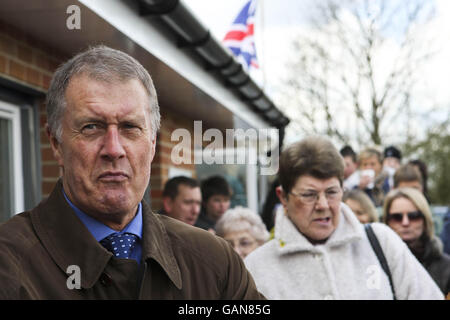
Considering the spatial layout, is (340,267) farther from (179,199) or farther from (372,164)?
(372,164)

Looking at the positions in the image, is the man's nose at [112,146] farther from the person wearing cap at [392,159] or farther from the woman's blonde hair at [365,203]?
the person wearing cap at [392,159]

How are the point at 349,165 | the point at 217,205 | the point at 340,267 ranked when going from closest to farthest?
the point at 340,267, the point at 217,205, the point at 349,165

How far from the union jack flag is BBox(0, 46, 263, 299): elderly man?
4.65 meters

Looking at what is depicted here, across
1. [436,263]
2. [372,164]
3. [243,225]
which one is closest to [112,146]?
[243,225]

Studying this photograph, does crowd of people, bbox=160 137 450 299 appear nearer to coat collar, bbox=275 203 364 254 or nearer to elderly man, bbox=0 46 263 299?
coat collar, bbox=275 203 364 254

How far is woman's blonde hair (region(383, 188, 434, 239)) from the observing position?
3994 millimetres

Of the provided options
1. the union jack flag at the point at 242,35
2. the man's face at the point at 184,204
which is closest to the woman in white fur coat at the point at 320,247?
the man's face at the point at 184,204

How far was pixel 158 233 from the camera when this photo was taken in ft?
4.93

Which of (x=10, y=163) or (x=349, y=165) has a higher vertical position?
(x=10, y=163)

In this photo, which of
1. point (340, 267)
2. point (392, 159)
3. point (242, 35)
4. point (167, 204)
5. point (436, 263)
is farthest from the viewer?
point (392, 159)

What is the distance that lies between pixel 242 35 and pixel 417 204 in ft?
9.45

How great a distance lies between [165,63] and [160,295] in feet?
6.79

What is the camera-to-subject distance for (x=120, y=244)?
1.45m
